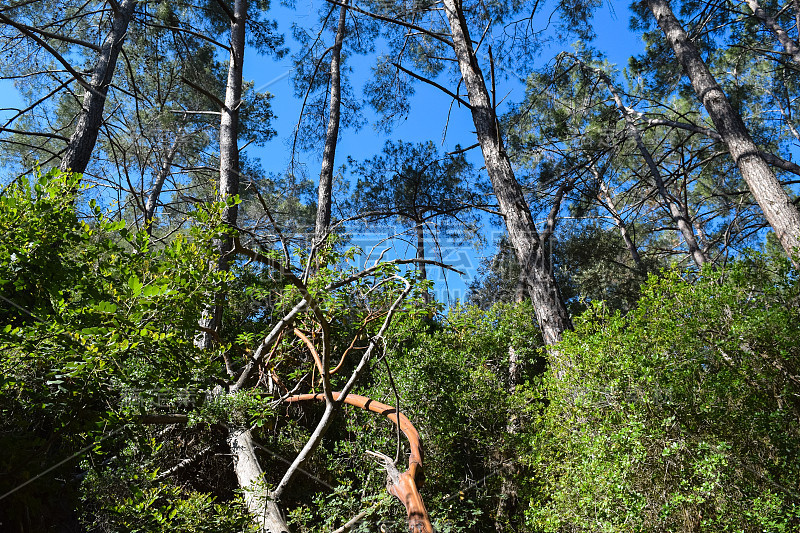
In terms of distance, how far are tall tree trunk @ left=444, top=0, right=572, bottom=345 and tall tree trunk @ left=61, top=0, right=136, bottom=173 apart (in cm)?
404

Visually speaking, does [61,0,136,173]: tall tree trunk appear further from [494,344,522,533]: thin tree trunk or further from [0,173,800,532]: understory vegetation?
[494,344,522,533]: thin tree trunk

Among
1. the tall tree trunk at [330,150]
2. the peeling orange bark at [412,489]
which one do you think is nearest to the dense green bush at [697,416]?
the peeling orange bark at [412,489]

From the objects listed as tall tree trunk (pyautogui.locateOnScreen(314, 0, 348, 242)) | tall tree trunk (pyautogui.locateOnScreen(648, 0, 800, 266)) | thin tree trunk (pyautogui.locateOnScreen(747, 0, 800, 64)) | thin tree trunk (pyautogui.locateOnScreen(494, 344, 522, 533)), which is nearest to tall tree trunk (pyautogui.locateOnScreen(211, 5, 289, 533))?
tall tree trunk (pyautogui.locateOnScreen(314, 0, 348, 242))

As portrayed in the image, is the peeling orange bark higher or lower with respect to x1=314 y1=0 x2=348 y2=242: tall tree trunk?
lower

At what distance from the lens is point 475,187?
31.1 ft

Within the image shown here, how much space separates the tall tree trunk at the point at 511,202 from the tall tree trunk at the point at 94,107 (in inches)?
159

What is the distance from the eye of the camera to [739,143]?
5559 mm

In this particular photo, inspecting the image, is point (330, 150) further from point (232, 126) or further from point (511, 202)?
point (511, 202)

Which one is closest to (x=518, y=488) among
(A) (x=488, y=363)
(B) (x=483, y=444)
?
(B) (x=483, y=444)

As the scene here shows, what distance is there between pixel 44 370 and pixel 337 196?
895 centimetres

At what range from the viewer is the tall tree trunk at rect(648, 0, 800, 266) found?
502cm

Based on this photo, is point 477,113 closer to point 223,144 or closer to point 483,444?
point 223,144

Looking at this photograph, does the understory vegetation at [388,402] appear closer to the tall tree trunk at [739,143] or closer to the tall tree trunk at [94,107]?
the tall tree trunk at [739,143]

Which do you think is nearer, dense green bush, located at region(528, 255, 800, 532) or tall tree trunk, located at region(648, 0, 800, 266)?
dense green bush, located at region(528, 255, 800, 532)
